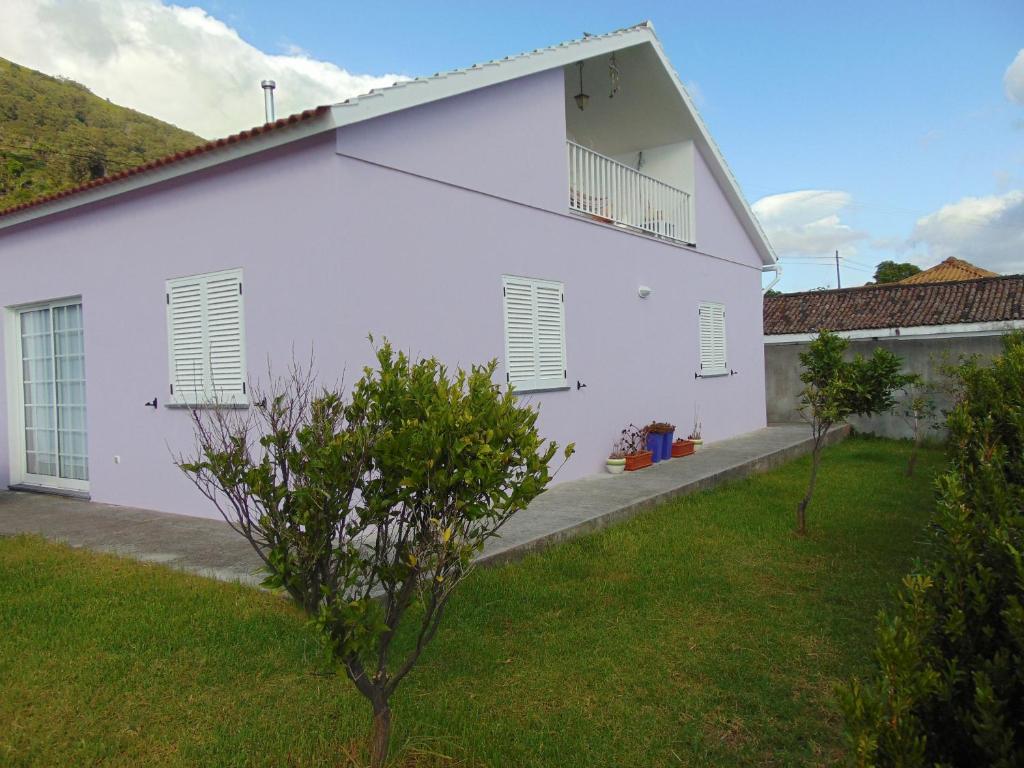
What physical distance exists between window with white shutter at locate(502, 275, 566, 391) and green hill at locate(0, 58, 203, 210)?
18122 mm

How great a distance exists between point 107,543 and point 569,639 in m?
4.45

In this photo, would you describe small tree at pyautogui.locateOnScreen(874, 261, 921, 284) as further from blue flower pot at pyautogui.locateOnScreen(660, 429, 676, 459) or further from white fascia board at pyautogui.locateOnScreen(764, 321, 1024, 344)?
blue flower pot at pyautogui.locateOnScreen(660, 429, 676, 459)

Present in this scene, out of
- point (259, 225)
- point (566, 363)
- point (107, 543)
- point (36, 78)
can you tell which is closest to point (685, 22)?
point (566, 363)

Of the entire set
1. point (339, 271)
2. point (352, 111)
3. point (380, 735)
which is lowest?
point (380, 735)

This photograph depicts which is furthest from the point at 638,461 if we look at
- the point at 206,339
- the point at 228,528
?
the point at 206,339

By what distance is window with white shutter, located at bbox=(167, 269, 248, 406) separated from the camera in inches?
281

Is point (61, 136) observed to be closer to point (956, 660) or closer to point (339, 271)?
point (339, 271)

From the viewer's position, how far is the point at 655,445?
10.8 meters

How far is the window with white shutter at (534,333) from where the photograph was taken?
27.5ft

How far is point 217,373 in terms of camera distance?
7.30m

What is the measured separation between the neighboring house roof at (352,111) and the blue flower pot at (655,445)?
522 cm

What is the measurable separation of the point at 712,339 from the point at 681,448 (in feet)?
9.26

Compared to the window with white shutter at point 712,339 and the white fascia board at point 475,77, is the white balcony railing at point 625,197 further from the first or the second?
the window with white shutter at point 712,339

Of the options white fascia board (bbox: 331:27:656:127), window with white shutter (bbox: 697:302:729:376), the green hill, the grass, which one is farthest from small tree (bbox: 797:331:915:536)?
the green hill
